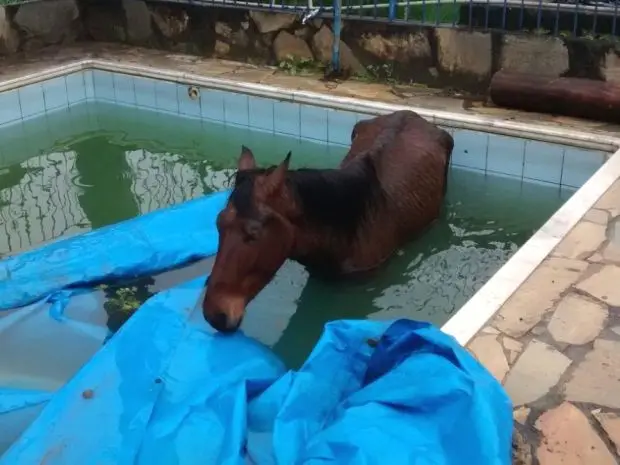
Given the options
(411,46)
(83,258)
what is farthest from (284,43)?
(83,258)

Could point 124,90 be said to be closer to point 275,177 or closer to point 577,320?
point 275,177

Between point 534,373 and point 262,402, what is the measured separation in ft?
3.83

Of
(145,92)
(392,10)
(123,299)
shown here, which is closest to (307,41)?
(392,10)

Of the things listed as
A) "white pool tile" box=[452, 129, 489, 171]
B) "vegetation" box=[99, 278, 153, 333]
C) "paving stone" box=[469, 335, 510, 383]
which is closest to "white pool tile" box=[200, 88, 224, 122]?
"white pool tile" box=[452, 129, 489, 171]

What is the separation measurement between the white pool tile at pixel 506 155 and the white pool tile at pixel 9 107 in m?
5.13

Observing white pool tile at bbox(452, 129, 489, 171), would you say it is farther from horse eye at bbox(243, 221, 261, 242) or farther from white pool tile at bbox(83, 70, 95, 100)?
white pool tile at bbox(83, 70, 95, 100)

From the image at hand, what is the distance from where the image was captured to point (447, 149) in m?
6.20

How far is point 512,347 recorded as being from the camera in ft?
11.7

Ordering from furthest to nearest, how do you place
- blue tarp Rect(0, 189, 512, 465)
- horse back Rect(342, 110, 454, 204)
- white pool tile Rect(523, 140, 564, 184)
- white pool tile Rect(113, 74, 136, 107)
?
white pool tile Rect(113, 74, 136, 107) → white pool tile Rect(523, 140, 564, 184) → horse back Rect(342, 110, 454, 204) → blue tarp Rect(0, 189, 512, 465)

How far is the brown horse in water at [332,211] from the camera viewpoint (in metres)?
3.83

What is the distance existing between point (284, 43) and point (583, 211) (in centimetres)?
494

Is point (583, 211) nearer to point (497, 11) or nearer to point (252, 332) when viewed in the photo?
point (252, 332)

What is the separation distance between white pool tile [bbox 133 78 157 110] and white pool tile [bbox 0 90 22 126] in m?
1.29

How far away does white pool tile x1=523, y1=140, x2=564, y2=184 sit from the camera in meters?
6.55
